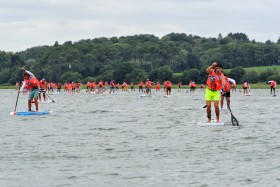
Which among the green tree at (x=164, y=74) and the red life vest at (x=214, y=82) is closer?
the red life vest at (x=214, y=82)

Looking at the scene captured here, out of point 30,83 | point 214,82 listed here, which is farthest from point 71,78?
point 214,82

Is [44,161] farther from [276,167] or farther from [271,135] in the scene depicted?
[271,135]

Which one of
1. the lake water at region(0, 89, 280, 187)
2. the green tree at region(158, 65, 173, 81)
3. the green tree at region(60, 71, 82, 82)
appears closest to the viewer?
the lake water at region(0, 89, 280, 187)

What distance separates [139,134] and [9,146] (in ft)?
16.2

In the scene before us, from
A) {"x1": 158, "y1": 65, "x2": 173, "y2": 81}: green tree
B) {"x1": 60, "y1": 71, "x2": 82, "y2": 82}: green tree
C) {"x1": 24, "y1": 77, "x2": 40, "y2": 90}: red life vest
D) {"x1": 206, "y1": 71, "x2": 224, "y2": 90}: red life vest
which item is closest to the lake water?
{"x1": 206, "y1": 71, "x2": 224, "y2": 90}: red life vest

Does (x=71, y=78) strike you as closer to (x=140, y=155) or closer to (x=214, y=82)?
(x=214, y=82)

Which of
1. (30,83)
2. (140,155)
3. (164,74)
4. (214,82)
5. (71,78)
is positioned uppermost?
(164,74)

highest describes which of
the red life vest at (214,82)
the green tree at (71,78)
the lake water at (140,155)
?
the green tree at (71,78)

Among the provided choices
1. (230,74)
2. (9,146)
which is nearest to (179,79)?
(230,74)

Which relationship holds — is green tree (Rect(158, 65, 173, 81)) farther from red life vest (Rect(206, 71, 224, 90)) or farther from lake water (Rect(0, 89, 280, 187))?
red life vest (Rect(206, 71, 224, 90))

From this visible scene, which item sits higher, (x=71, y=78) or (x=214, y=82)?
(x=71, y=78)

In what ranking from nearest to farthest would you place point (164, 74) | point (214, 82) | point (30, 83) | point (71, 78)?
1. point (214, 82)
2. point (30, 83)
3. point (164, 74)
4. point (71, 78)

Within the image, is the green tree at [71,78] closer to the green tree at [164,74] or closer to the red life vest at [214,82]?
the green tree at [164,74]

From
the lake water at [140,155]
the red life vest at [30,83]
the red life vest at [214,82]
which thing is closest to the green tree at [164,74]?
the red life vest at [30,83]
